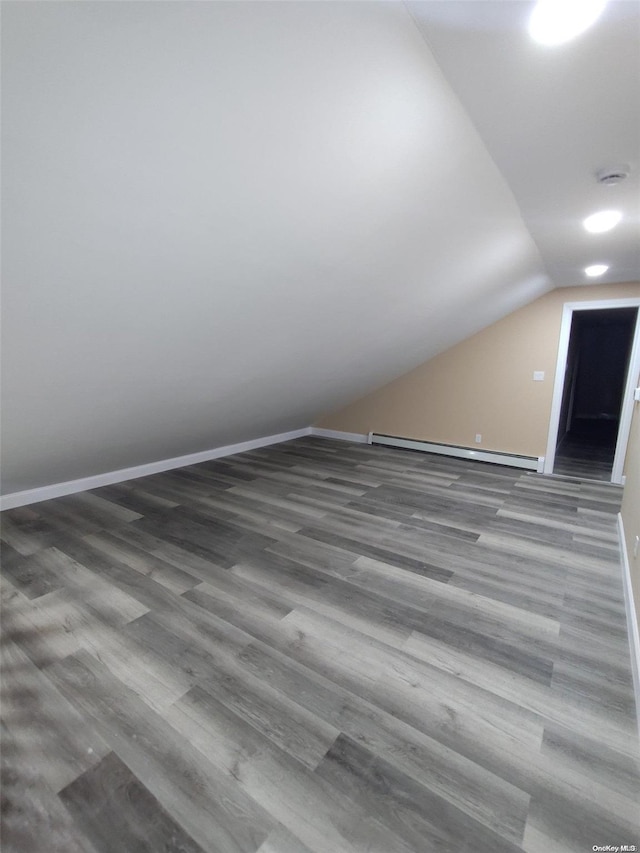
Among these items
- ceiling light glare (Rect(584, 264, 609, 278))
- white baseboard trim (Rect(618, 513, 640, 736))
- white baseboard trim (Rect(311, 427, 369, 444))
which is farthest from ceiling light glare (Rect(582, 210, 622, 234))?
white baseboard trim (Rect(311, 427, 369, 444))

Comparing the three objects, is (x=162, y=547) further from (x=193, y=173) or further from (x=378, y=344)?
→ (x=378, y=344)

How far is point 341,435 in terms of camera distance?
21.0ft

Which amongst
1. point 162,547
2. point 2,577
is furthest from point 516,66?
point 2,577

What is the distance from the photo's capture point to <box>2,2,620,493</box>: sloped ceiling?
3.31 ft

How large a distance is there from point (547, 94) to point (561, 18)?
355 millimetres

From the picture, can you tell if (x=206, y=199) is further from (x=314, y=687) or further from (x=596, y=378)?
(x=596, y=378)

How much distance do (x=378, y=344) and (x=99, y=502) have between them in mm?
3112

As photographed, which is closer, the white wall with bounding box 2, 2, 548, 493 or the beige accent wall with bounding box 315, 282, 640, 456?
the white wall with bounding box 2, 2, 548, 493

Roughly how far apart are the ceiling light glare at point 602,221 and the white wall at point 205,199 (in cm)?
44

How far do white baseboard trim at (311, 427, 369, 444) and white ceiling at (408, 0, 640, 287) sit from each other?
4.19 metres

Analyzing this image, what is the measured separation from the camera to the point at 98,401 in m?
2.51

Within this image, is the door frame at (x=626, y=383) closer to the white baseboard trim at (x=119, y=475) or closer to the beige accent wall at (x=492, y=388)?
the beige accent wall at (x=492, y=388)

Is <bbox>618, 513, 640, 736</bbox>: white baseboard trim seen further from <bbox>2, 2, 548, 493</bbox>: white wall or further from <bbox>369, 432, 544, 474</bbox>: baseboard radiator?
<bbox>2, 2, 548, 493</bbox>: white wall

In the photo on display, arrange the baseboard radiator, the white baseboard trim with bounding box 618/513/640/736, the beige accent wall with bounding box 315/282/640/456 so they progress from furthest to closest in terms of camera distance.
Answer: the baseboard radiator, the beige accent wall with bounding box 315/282/640/456, the white baseboard trim with bounding box 618/513/640/736
